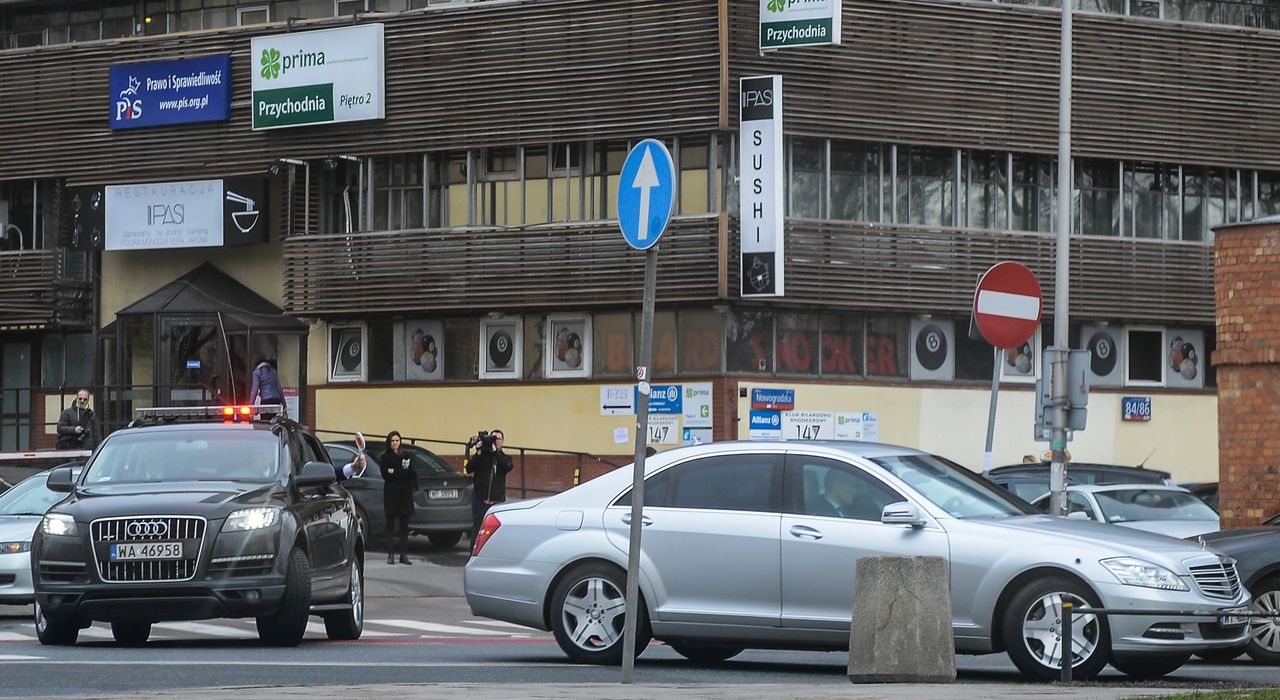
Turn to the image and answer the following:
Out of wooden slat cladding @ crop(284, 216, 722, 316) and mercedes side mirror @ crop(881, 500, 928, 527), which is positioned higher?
wooden slat cladding @ crop(284, 216, 722, 316)

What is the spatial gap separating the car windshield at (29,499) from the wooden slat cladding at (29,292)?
20.5 m

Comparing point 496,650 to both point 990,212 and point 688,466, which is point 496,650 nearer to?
point 688,466

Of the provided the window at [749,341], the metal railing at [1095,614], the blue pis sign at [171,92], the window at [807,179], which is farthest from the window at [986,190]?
the metal railing at [1095,614]

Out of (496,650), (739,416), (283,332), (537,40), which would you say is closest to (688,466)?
(496,650)

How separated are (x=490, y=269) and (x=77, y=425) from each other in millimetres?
8443

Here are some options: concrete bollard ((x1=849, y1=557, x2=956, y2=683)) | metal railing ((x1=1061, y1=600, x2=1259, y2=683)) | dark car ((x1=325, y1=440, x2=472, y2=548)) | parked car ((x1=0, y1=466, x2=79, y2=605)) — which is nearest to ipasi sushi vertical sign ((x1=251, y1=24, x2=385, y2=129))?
dark car ((x1=325, y1=440, x2=472, y2=548))

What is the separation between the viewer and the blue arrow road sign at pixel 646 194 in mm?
12633

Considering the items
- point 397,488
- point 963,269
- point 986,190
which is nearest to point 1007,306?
point 397,488

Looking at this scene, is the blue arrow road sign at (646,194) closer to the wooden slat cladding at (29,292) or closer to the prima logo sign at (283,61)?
the prima logo sign at (283,61)

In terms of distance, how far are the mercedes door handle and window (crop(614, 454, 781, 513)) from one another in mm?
252

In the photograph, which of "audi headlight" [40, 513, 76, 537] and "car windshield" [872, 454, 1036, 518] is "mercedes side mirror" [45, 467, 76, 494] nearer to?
"audi headlight" [40, 513, 76, 537]

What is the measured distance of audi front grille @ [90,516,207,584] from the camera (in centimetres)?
1623

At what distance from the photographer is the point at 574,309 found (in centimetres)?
3753

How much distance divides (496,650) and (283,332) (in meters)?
24.0
